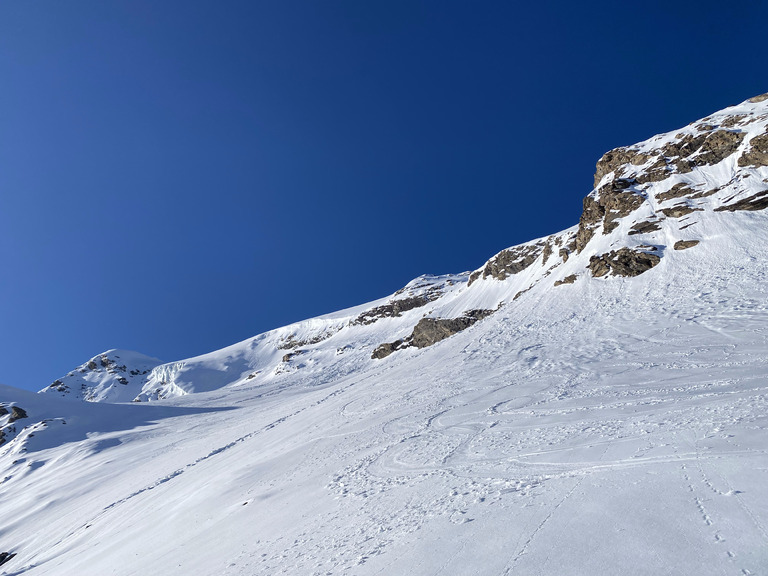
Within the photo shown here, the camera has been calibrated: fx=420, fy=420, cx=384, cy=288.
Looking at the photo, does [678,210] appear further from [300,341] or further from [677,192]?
[300,341]

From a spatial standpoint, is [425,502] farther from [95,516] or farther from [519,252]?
[519,252]

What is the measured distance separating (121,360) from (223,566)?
161 m

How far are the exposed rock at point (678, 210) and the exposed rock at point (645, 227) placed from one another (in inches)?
57.9

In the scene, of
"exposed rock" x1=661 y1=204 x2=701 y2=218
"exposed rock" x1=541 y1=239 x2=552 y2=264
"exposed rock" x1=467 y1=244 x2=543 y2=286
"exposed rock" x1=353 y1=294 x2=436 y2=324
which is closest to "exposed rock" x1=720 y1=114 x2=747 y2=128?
"exposed rock" x1=661 y1=204 x2=701 y2=218

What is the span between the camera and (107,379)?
131 metres

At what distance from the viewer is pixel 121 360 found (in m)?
142

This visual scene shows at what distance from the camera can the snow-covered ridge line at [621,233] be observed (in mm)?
35188

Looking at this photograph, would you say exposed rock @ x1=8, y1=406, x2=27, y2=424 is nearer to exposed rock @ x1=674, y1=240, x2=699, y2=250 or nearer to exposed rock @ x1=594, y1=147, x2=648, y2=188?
exposed rock @ x1=674, y1=240, x2=699, y2=250

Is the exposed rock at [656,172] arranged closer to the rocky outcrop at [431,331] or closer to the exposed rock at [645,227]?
the exposed rock at [645,227]

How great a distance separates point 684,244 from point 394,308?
252 feet

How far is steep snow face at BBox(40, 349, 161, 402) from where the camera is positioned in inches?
4830

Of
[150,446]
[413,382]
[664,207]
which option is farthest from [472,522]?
[664,207]

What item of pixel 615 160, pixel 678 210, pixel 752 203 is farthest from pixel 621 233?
pixel 615 160

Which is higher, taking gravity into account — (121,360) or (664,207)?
(121,360)
